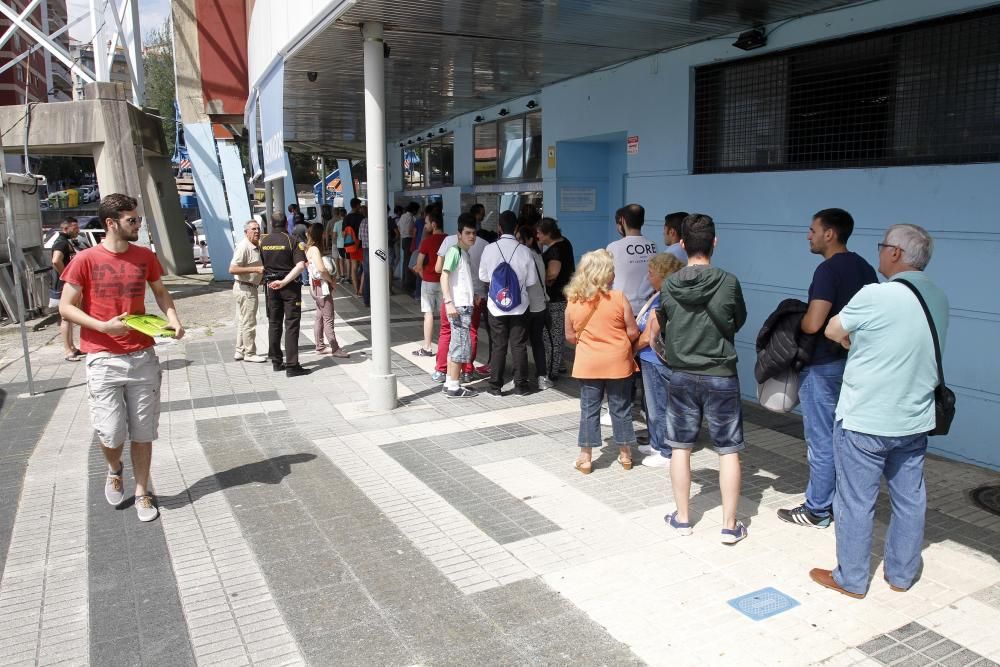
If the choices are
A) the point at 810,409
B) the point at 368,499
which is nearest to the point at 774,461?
the point at 810,409

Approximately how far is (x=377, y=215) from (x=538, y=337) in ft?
6.71

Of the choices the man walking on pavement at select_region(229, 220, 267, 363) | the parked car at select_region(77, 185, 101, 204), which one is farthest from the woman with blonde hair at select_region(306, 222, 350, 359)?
the parked car at select_region(77, 185, 101, 204)

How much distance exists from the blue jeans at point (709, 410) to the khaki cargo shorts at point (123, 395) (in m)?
3.26

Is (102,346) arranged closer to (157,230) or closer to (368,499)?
(368,499)

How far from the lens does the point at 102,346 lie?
462cm

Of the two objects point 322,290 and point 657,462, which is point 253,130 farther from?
point 657,462

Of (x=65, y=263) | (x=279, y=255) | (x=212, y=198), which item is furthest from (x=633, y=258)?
(x=212, y=198)

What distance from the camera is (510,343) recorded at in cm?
755

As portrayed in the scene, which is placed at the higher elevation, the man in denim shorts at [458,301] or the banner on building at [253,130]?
the banner on building at [253,130]

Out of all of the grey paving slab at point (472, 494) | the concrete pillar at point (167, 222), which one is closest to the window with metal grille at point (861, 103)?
the grey paving slab at point (472, 494)

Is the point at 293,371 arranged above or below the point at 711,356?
below

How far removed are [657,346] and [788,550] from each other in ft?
4.59

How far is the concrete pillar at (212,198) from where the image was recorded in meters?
18.5

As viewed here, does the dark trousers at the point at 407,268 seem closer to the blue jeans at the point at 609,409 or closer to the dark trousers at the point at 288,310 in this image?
the dark trousers at the point at 288,310
